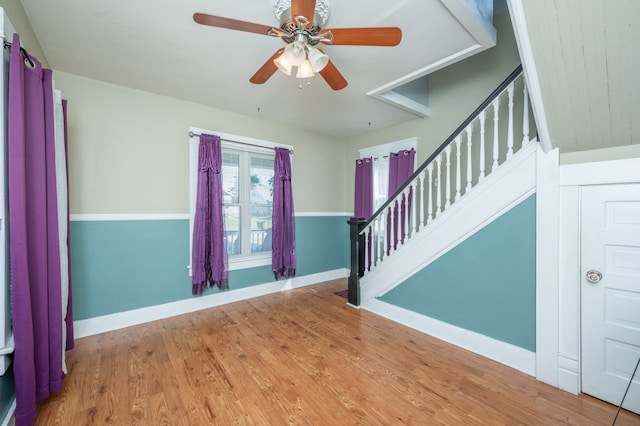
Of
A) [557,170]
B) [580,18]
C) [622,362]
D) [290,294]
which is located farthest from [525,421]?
[290,294]

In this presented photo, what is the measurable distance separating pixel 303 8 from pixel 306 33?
228mm

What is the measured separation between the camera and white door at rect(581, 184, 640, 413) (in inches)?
60.1

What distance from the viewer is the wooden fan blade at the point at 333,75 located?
173 centimetres

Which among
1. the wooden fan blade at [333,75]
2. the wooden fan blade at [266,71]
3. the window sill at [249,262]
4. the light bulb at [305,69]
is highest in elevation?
the wooden fan blade at [266,71]

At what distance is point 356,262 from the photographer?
319 centimetres

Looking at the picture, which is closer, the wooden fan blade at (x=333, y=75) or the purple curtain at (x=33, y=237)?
the purple curtain at (x=33, y=237)

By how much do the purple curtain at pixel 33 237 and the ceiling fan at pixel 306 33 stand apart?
1.06m

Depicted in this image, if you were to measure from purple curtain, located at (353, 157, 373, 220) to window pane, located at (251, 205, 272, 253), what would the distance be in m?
1.46

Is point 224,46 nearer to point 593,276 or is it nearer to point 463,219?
point 463,219

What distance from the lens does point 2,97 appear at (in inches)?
49.4

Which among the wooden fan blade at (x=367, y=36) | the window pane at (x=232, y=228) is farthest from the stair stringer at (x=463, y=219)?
the window pane at (x=232, y=228)

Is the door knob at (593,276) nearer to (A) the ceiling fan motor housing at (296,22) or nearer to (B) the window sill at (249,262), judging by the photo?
(A) the ceiling fan motor housing at (296,22)

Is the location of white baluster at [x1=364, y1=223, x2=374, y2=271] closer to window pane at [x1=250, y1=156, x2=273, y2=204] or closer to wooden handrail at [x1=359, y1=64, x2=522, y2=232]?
wooden handrail at [x1=359, y1=64, x2=522, y2=232]

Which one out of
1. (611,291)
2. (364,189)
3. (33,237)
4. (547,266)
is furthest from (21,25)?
(611,291)
